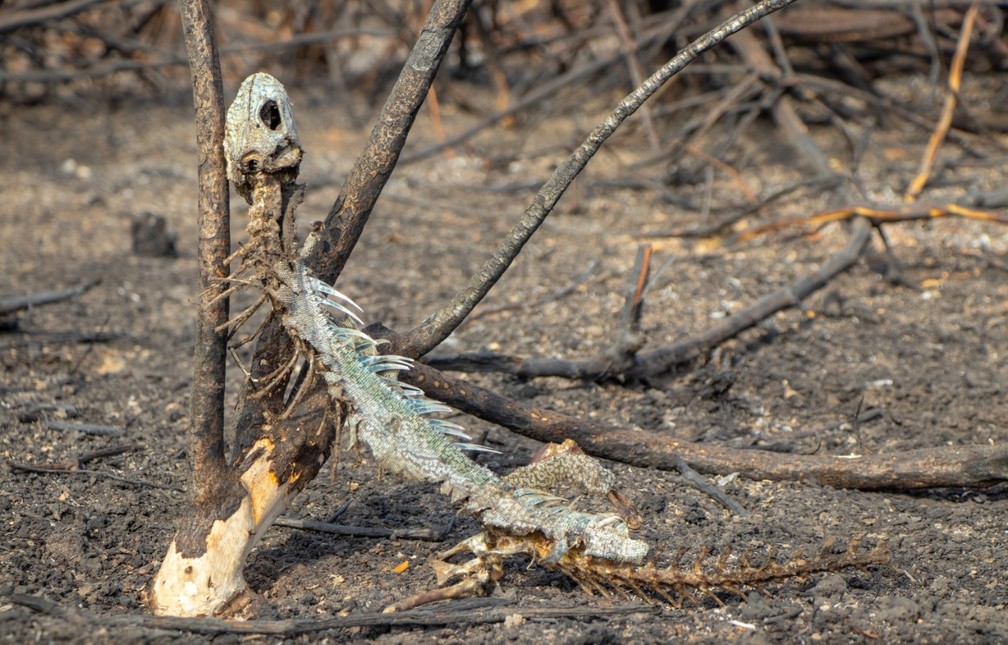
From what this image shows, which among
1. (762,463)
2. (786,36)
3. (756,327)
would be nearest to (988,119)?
(786,36)

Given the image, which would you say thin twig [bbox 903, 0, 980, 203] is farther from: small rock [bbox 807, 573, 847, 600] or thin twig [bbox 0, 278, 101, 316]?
thin twig [bbox 0, 278, 101, 316]

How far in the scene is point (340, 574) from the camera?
2.29 meters

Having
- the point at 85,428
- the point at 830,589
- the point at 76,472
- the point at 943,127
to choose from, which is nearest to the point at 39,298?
the point at 85,428

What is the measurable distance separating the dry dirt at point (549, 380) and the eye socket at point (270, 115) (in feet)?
2.68

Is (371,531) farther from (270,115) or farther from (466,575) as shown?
(270,115)

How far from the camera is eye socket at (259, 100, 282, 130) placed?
6.33 ft

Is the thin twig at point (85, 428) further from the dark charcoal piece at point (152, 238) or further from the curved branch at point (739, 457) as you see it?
the dark charcoal piece at point (152, 238)

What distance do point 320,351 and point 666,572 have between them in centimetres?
83

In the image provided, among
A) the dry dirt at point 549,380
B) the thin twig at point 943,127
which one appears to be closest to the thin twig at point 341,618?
the dry dirt at point 549,380

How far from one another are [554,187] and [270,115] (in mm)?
596

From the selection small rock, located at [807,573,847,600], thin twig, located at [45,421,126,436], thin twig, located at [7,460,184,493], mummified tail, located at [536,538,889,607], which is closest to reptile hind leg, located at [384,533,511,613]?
mummified tail, located at [536,538,889,607]

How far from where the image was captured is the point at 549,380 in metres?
3.43

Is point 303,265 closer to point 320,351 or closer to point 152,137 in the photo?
point 320,351

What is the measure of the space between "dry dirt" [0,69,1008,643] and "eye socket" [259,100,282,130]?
0.82 m
